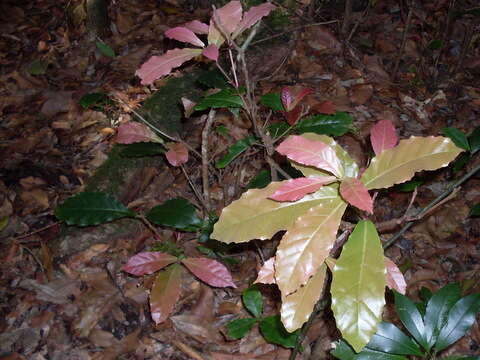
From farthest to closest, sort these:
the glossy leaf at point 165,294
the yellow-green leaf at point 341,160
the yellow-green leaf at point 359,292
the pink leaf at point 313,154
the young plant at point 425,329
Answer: the glossy leaf at point 165,294 < the young plant at point 425,329 < the yellow-green leaf at point 341,160 < the pink leaf at point 313,154 < the yellow-green leaf at point 359,292

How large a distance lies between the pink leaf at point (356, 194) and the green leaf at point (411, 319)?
691 millimetres

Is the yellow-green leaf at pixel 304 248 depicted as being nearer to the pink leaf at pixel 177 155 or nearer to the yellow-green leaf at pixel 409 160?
the yellow-green leaf at pixel 409 160

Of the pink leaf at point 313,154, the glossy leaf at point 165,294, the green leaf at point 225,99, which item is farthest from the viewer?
the glossy leaf at point 165,294

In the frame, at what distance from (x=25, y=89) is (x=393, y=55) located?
2765 mm

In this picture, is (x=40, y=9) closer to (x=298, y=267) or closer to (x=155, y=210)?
(x=155, y=210)

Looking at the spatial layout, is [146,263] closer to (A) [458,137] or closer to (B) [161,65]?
(B) [161,65]

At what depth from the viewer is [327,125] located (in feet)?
5.30

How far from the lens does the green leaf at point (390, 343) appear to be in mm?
1233

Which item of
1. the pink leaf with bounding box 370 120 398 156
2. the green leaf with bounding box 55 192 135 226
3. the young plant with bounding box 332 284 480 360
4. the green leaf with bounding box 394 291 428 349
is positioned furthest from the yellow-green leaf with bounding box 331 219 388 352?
the green leaf with bounding box 55 192 135 226

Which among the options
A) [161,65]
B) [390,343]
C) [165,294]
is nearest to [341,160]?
[161,65]

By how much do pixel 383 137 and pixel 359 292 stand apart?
41cm

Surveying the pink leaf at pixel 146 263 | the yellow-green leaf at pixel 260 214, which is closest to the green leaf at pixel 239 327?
the pink leaf at pixel 146 263

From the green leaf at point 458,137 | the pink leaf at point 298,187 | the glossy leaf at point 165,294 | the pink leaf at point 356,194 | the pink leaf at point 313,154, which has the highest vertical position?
the pink leaf at point 313,154

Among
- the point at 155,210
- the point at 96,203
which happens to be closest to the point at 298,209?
the point at 155,210
